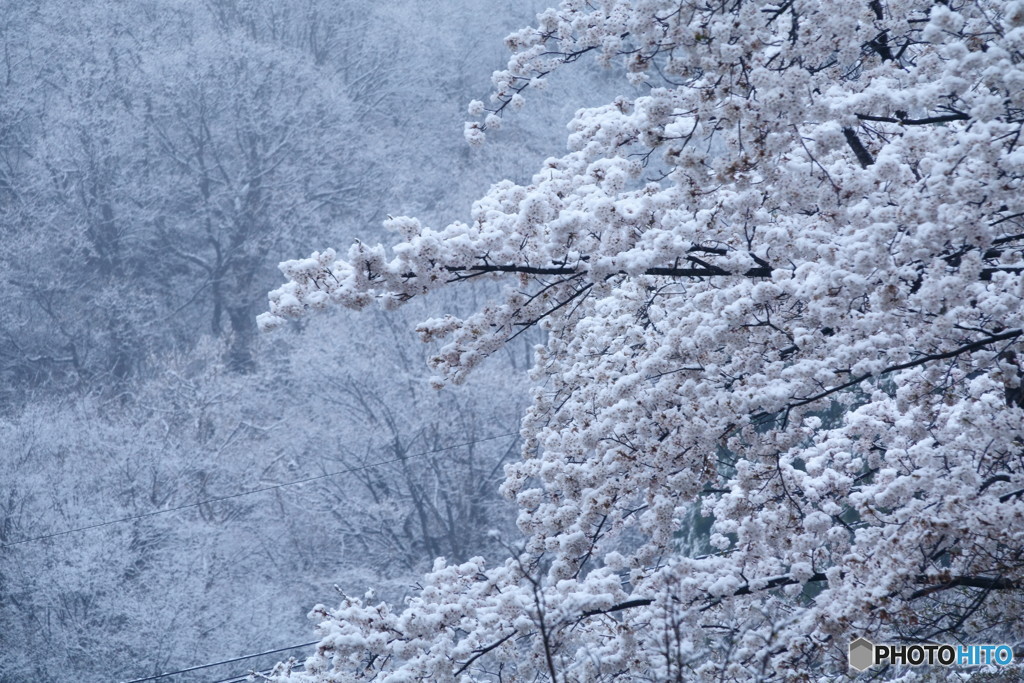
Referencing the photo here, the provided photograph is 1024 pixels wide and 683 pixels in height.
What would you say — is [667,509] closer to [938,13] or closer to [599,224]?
[599,224]

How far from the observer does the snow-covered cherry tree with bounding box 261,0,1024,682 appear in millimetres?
3186

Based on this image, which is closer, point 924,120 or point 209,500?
point 924,120

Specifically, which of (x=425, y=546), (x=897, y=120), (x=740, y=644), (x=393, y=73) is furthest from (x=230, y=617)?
(x=393, y=73)

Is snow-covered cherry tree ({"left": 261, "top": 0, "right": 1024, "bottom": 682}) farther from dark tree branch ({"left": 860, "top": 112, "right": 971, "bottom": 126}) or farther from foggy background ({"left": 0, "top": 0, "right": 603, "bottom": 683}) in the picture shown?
foggy background ({"left": 0, "top": 0, "right": 603, "bottom": 683})

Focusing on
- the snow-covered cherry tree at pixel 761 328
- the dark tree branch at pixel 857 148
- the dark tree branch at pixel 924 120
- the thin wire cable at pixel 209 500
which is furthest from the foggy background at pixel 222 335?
the dark tree branch at pixel 924 120

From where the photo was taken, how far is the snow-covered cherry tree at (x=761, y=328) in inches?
125

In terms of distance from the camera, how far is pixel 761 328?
12.1 feet

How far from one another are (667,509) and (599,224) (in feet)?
3.87

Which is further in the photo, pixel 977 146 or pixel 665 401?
A: pixel 665 401

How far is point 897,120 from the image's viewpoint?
3715mm

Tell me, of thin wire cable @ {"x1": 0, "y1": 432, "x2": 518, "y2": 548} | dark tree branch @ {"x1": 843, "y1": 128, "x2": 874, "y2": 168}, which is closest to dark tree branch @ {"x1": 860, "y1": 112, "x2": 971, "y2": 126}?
dark tree branch @ {"x1": 843, "y1": 128, "x2": 874, "y2": 168}

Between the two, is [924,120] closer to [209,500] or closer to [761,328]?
[761,328]

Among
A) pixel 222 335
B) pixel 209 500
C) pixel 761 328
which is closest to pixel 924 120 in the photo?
pixel 761 328

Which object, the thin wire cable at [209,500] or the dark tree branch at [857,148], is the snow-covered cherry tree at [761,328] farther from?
the thin wire cable at [209,500]
